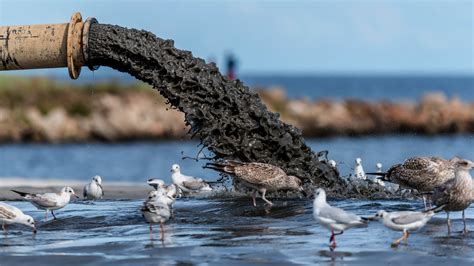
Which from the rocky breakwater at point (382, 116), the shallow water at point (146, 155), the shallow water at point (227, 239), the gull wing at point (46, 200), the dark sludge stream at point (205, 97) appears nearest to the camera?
the shallow water at point (227, 239)

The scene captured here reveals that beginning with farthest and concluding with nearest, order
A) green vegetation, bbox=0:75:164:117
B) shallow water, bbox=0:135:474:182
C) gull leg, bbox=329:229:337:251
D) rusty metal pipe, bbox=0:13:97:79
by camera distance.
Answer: green vegetation, bbox=0:75:164:117 → shallow water, bbox=0:135:474:182 → rusty metal pipe, bbox=0:13:97:79 → gull leg, bbox=329:229:337:251

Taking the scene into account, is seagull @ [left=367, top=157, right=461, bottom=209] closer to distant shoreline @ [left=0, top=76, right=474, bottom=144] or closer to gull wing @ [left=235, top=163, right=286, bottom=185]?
gull wing @ [left=235, top=163, right=286, bottom=185]

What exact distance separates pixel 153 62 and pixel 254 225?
351 cm

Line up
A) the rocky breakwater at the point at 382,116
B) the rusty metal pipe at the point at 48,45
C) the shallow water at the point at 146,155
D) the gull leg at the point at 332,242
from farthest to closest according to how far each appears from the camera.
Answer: the rocky breakwater at the point at 382,116 < the shallow water at the point at 146,155 < the rusty metal pipe at the point at 48,45 < the gull leg at the point at 332,242

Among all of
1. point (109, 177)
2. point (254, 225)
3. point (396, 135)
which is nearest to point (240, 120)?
point (254, 225)

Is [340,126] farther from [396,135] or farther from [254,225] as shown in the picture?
[254,225]

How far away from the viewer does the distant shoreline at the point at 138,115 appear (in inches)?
1831

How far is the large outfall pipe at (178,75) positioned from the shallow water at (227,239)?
3.17ft

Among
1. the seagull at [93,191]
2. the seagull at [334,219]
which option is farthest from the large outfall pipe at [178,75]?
the seagull at [334,219]

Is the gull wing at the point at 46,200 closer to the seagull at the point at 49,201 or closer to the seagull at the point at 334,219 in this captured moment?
the seagull at the point at 49,201

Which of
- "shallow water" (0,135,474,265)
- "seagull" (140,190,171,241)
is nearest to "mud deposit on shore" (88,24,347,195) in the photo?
"shallow water" (0,135,474,265)

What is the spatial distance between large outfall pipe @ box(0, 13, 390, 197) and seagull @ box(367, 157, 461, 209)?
1041 millimetres

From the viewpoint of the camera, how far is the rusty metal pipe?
15258 mm

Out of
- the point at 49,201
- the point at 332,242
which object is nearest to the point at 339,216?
the point at 332,242
